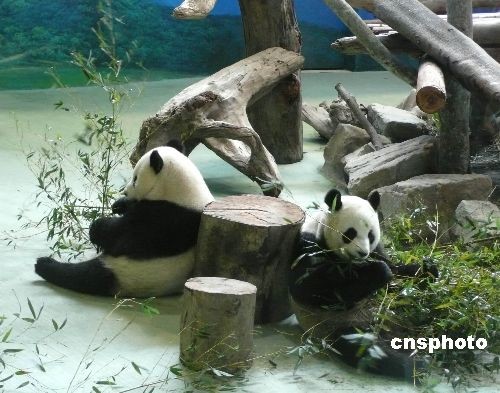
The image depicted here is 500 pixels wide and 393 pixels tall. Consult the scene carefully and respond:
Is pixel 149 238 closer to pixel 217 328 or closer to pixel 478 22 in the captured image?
pixel 217 328

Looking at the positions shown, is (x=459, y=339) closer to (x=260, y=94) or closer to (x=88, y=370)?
(x=88, y=370)

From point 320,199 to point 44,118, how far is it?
3799mm

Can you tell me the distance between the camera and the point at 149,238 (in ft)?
13.8

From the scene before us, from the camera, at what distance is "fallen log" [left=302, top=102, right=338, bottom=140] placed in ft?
27.1

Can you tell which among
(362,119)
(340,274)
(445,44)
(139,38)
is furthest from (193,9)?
(139,38)

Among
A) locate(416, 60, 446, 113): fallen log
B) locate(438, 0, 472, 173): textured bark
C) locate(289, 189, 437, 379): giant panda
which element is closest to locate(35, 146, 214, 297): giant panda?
locate(289, 189, 437, 379): giant panda

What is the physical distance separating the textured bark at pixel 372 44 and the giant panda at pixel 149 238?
2109mm

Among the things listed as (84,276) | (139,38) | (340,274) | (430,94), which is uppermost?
(139,38)

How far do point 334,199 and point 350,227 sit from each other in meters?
0.14

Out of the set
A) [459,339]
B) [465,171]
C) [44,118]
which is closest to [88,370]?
[459,339]

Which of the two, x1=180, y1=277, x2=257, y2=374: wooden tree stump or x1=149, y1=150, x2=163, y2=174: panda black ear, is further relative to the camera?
x1=149, y1=150, x2=163, y2=174: panda black ear

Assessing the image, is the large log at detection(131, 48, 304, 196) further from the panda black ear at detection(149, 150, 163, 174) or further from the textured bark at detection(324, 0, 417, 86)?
the panda black ear at detection(149, 150, 163, 174)

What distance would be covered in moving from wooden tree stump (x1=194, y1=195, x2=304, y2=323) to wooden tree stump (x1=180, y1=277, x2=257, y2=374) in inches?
19.5

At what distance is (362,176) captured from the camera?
596cm
